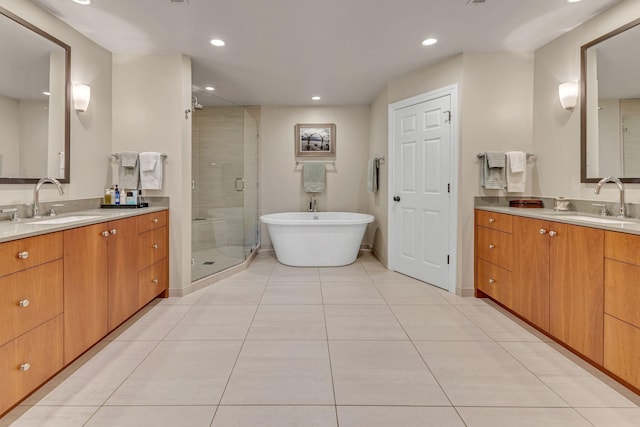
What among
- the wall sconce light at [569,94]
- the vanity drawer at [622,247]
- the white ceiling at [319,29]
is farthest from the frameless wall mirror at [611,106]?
the vanity drawer at [622,247]

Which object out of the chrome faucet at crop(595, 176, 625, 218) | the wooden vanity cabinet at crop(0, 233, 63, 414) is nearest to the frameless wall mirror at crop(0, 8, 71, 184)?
the wooden vanity cabinet at crop(0, 233, 63, 414)

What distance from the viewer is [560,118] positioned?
2.87m

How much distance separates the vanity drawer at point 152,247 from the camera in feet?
8.88

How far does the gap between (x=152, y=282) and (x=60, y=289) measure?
1143 mm

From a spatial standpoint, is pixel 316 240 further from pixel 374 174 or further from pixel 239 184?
pixel 239 184

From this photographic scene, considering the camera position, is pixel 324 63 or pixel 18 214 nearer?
pixel 18 214

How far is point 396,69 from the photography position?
12.0ft

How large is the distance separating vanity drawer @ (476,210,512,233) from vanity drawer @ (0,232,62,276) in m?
3.03

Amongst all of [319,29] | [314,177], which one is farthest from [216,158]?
[319,29]

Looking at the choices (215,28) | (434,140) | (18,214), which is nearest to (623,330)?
(434,140)

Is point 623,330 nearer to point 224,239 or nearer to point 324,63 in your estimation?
point 324,63

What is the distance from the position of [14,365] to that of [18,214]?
1.13m

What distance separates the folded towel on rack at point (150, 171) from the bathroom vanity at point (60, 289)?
1.67 feet

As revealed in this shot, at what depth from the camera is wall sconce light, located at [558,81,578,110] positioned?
2.71 meters
